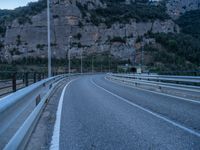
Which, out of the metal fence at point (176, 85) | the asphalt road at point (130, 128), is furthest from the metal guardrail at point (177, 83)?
the asphalt road at point (130, 128)

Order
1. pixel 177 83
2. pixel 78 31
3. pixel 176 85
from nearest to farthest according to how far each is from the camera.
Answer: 1. pixel 176 85
2. pixel 177 83
3. pixel 78 31

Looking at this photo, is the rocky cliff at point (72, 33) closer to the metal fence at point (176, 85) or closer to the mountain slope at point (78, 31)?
the mountain slope at point (78, 31)

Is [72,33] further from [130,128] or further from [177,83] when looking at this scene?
[130,128]

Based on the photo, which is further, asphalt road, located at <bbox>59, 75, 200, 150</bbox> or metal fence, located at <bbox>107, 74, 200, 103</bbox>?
metal fence, located at <bbox>107, 74, 200, 103</bbox>

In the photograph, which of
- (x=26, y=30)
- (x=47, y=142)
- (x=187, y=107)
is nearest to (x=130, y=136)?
(x=47, y=142)

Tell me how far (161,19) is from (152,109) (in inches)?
5567

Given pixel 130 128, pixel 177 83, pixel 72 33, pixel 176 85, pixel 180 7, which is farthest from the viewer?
pixel 180 7

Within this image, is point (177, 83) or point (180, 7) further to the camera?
point (180, 7)

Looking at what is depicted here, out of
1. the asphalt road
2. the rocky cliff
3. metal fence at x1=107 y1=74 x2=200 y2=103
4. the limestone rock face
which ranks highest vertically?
the limestone rock face

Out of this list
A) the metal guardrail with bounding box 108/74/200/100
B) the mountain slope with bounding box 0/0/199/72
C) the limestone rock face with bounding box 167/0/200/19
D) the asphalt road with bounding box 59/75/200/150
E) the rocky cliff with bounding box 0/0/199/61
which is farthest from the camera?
the limestone rock face with bounding box 167/0/200/19

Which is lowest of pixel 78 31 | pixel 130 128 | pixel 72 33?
pixel 130 128

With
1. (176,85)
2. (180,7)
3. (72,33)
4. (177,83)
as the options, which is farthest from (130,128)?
(180,7)

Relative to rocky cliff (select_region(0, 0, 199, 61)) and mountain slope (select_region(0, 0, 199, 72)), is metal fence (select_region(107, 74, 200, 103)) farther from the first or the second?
rocky cliff (select_region(0, 0, 199, 61))

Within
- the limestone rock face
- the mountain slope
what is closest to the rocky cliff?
the mountain slope
